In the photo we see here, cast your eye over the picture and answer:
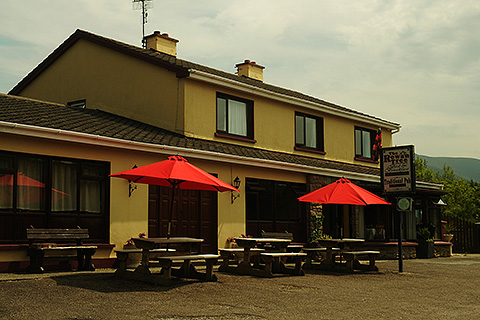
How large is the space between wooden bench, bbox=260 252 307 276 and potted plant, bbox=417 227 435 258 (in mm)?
11051

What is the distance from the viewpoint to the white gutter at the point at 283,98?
1736 centimetres

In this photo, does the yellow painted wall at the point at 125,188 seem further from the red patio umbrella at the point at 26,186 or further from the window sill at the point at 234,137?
the window sill at the point at 234,137

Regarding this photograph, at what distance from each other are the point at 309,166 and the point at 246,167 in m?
2.63

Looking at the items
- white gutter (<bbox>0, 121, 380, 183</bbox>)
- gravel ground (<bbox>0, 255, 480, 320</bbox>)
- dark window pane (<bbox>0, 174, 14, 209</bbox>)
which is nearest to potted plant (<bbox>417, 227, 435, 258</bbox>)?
white gutter (<bbox>0, 121, 380, 183</bbox>)

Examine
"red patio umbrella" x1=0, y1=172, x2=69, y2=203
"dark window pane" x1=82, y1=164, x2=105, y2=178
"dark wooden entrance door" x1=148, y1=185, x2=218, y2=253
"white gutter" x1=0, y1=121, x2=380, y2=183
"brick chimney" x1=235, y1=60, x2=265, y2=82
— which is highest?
"brick chimney" x1=235, y1=60, x2=265, y2=82

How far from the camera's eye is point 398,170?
16297 millimetres

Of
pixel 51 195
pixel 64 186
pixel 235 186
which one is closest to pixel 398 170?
pixel 235 186

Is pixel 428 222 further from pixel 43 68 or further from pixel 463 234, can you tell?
pixel 43 68

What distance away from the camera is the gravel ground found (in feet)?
26.2

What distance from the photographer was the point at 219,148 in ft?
54.3

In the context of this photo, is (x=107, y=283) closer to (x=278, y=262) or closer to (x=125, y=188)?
(x=125, y=188)

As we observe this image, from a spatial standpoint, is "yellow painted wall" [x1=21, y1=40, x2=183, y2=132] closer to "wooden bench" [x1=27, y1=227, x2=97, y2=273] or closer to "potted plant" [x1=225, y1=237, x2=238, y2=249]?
"potted plant" [x1=225, y1=237, x2=238, y2=249]

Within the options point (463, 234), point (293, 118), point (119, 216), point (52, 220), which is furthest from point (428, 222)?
point (52, 220)

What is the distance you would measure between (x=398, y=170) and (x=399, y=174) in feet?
0.40
